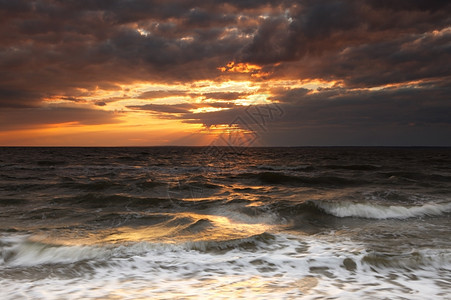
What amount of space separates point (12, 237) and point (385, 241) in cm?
865

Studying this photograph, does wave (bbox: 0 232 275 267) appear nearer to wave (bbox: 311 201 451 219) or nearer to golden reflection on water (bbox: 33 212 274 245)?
golden reflection on water (bbox: 33 212 274 245)

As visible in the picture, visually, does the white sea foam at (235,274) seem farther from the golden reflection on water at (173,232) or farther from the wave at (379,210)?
the wave at (379,210)

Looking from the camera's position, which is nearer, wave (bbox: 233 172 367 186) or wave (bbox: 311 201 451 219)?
wave (bbox: 311 201 451 219)

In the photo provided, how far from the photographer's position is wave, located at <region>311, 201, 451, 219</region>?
11.0 metres

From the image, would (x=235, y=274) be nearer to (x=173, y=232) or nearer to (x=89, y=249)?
(x=89, y=249)

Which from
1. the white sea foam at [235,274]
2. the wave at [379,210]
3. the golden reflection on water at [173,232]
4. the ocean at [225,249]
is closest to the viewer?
the white sea foam at [235,274]

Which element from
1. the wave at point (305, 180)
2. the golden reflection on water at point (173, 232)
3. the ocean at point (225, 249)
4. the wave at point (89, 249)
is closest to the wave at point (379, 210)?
the ocean at point (225, 249)

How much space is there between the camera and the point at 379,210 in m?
11.6

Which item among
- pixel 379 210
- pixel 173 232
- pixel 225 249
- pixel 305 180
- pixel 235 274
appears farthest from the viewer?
pixel 305 180

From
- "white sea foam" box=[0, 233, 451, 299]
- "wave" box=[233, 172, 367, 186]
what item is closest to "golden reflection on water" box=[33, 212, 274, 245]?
"white sea foam" box=[0, 233, 451, 299]

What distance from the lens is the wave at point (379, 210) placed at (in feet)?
36.2

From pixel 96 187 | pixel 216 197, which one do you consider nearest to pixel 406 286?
pixel 216 197

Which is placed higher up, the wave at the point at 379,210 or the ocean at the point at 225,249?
the ocean at the point at 225,249

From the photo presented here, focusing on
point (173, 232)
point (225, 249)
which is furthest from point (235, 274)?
point (173, 232)
